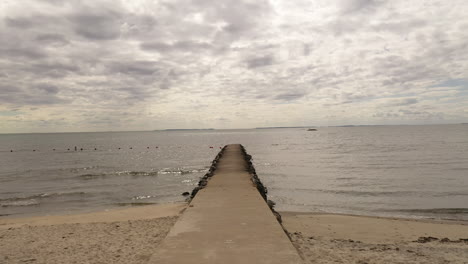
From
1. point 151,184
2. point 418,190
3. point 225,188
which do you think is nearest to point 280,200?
point 225,188

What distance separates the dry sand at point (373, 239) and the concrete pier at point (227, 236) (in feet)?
3.29

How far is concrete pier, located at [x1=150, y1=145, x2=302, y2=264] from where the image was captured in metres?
6.19

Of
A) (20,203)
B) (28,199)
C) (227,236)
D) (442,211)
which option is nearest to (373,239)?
(227,236)

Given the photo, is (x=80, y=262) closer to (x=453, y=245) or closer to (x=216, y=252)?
(x=216, y=252)

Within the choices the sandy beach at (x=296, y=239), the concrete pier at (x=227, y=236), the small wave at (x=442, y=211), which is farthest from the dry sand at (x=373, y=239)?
the small wave at (x=442, y=211)

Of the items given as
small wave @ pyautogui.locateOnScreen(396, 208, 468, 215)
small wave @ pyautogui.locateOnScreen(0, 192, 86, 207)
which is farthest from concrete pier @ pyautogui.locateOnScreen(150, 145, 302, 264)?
small wave @ pyautogui.locateOnScreen(0, 192, 86, 207)

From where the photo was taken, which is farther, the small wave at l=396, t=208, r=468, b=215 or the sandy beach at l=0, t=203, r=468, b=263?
the small wave at l=396, t=208, r=468, b=215

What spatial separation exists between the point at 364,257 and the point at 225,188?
7160 millimetres

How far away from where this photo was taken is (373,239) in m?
9.78

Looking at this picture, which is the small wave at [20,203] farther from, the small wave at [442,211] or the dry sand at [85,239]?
the small wave at [442,211]

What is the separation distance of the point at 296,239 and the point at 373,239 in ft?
8.40

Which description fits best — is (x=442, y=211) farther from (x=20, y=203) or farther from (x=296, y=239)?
(x=20, y=203)

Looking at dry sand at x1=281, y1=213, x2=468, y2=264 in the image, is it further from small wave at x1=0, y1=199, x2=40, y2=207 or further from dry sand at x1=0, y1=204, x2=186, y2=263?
small wave at x1=0, y1=199, x2=40, y2=207

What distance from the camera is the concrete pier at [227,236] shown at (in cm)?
619
